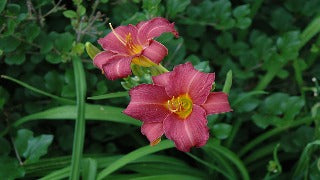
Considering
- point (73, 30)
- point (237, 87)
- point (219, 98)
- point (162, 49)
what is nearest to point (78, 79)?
point (73, 30)

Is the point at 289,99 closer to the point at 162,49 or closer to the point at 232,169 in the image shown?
the point at 232,169

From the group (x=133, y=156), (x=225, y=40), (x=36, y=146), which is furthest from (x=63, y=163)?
(x=225, y=40)

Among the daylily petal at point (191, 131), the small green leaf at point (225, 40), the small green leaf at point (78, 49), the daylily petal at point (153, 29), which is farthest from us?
the small green leaf at point (225, 40)

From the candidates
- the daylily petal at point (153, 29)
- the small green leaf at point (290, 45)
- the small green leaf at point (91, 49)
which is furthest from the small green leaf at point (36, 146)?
the small green leaf at point (290, 45)

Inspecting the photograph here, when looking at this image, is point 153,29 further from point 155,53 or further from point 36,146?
point 36,146

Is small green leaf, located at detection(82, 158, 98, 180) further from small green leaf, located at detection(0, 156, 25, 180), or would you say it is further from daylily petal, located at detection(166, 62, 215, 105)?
daylily petal, located at detection(166, 62, 215, 105)

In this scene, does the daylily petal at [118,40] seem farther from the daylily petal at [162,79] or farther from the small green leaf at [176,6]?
the small green leaf at [176,6]

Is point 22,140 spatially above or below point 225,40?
below
